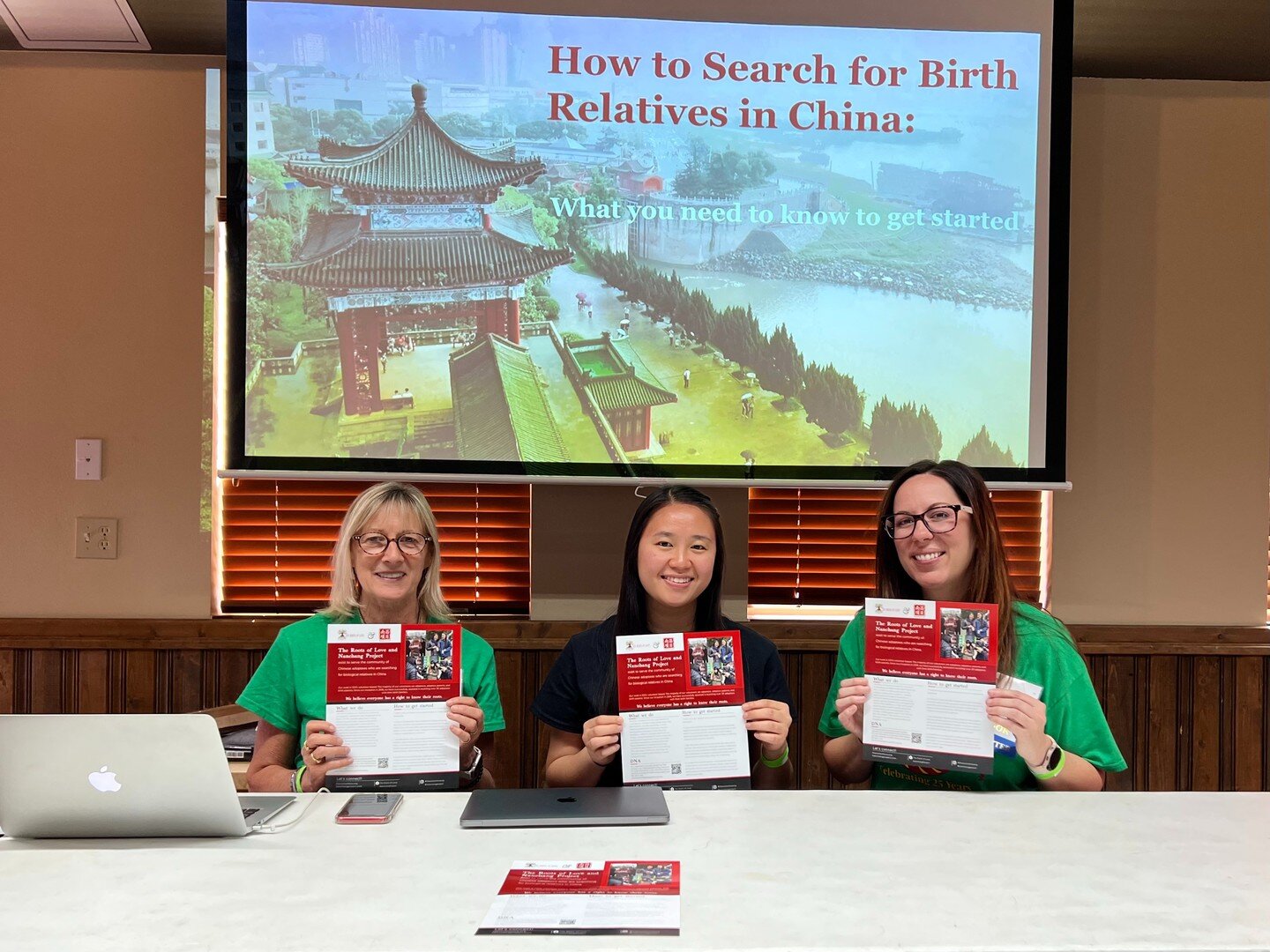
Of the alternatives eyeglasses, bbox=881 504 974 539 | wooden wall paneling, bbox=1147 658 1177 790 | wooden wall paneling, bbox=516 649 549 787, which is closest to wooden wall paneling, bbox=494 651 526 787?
wooden wall paneling, bbox=516 649 549 787

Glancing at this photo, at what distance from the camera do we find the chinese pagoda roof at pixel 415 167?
303 cm

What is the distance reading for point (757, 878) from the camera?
1323mm

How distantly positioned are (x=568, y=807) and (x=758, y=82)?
238 cm

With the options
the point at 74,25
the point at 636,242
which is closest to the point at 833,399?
the point at 636,242

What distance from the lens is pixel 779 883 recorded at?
1.30 meters

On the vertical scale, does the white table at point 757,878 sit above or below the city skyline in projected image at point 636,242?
below

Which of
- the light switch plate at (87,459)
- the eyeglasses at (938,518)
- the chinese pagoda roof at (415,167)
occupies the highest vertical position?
the chinese pagoda roof at (415,167)

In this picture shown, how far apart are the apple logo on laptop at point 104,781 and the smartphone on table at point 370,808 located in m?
0.33

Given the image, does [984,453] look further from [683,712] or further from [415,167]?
[415,167]

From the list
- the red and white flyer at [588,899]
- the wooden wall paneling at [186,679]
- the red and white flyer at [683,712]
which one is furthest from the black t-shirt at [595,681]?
the wooden wall paneling at [186,679]

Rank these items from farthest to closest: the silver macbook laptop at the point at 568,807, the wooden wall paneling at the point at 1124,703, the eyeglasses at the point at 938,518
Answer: the wooden wall paneling at the point at 1124,703, the eyeglasses at the point at 938,518, the silver macbook laptop at the point at 568,807

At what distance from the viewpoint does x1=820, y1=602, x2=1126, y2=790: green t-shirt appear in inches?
75.3

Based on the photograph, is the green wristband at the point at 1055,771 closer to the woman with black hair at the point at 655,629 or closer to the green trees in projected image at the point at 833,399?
the woman with black hair at the point at 655,629

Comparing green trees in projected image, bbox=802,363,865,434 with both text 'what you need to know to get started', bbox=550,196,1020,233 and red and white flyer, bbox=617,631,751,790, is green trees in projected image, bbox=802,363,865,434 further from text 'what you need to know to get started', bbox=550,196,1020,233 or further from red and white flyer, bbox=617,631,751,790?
red and white flyer, bbox=617,631,751,790
